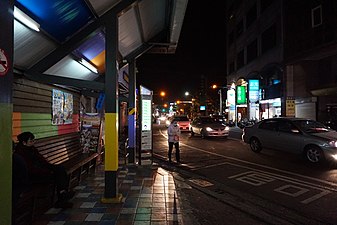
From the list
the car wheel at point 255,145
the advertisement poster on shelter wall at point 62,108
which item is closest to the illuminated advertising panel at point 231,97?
the car wheel at point 255,145

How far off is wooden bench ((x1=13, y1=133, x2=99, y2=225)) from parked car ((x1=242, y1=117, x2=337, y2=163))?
750cm

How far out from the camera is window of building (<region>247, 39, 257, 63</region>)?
129 ft

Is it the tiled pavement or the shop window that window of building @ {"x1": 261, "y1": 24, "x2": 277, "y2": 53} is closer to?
the shop window

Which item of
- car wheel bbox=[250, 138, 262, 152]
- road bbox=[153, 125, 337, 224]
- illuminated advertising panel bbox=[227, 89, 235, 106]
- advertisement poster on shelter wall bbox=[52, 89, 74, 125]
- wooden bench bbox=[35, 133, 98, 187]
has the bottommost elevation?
road bbox=[153, 125, 337, 224]

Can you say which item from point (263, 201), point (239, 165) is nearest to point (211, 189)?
point (263, 201)

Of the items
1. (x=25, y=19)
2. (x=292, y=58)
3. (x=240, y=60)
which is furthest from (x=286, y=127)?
(x=240, y=60)

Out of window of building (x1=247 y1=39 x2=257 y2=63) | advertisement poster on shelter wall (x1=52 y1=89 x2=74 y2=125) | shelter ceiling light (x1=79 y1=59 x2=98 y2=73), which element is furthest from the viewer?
window of building (x1=247 y1=39 x2=257 y2=63)

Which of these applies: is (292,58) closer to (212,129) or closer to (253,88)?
(253,88)

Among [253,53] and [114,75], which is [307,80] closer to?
[253,53]

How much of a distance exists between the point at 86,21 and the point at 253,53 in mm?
36927

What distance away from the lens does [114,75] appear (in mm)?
5789

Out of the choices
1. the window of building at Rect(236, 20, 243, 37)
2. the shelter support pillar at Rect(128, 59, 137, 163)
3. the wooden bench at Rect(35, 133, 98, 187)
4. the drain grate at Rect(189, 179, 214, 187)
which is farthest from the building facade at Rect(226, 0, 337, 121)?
the wooden bench at Rect(35, 133, 98, 187)

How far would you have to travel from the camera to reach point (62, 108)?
28.7ft

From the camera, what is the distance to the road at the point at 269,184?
5.59m
